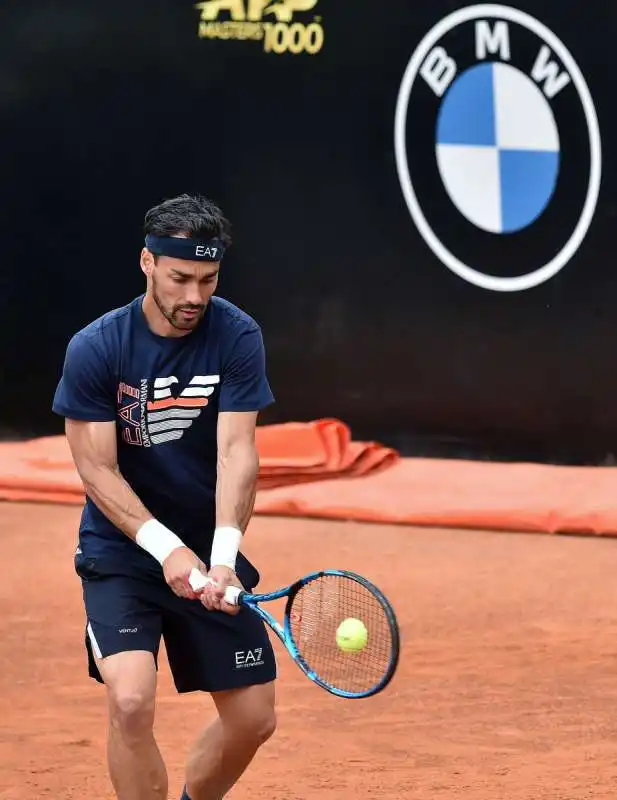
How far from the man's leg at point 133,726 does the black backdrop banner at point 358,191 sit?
244 inches

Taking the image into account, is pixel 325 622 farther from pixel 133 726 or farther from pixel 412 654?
pixel 412 654

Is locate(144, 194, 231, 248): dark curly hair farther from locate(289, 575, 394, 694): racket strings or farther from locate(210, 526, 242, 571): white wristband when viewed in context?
locate(289, 575, 394, 694): racket strings

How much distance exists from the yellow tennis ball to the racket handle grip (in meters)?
0.29

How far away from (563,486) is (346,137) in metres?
2.72

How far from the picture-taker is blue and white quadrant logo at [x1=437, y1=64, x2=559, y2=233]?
9.61m

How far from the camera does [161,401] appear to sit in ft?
13.2

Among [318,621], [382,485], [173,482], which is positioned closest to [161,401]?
[173,482]

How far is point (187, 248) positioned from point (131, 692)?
3.88ft

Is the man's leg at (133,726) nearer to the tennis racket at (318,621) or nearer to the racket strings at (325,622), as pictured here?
the tennis racket at (318,621)

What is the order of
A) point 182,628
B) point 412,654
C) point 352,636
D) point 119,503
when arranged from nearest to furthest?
point 352,636, point 119,503, point 182,628, point 412,654

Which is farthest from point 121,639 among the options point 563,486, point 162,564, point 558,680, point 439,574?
point 563,486

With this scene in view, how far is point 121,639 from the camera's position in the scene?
391 cm

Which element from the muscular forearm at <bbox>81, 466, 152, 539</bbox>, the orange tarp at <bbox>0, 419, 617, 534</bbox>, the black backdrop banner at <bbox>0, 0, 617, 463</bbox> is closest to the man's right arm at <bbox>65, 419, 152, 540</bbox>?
the muscular forearm at <bbox>81, 466, 152, 539</bbox>

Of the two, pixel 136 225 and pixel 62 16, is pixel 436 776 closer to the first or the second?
pixel 136 225
